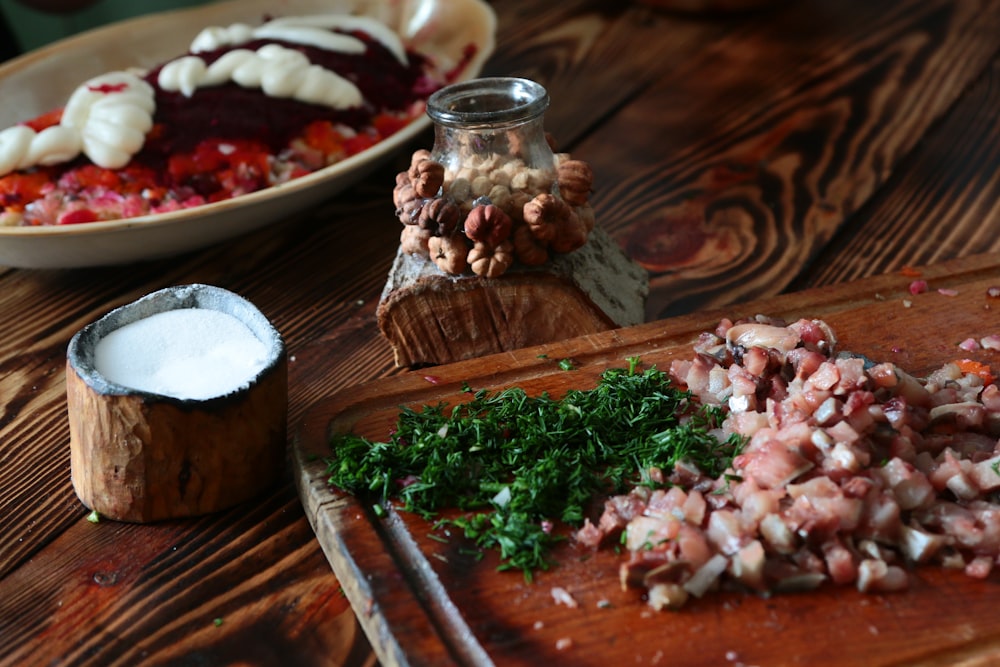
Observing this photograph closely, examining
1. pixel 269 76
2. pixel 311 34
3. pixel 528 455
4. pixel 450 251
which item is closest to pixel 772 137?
pixel 311 34

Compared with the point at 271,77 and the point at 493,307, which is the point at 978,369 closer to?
the point at 493,307

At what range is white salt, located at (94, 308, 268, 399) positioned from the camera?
187 centimetres

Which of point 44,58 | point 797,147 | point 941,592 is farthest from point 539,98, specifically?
point 44,58

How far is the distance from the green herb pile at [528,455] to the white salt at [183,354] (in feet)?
0.73

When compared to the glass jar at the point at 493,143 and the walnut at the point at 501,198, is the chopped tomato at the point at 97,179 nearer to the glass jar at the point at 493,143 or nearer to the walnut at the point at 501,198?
the glass jar at the point at 493,143

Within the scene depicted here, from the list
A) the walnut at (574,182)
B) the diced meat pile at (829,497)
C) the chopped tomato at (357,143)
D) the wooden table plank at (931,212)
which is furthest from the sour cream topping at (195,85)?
the diced meat pile at (829,497)

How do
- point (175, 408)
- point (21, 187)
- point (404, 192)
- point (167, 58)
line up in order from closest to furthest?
point (175, 408) → point (404, 192) → point (21, 187) → point (167, 58)

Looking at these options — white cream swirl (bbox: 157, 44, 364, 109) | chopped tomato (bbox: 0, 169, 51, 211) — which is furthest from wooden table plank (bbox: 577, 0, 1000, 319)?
chopped tomato (bbox: 0, 169, 51, 211)

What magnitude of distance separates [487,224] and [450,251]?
0.10 meters

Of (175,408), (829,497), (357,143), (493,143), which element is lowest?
(357,143)

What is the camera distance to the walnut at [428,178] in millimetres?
2131

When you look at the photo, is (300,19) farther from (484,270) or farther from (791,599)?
(791,599)

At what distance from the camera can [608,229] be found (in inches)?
116

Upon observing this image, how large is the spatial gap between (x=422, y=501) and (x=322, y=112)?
59.1 inches
